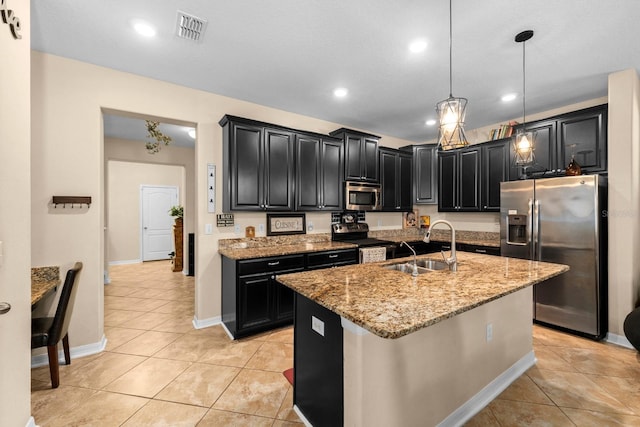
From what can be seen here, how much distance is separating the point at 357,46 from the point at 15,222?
2.58m

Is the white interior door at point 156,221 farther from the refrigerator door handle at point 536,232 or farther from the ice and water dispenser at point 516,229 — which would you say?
the refrigerator door handle at point 536,232

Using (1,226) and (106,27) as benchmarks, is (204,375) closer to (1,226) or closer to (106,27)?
(1,226)

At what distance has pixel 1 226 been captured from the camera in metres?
1.34

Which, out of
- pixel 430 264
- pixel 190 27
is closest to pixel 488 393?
pixel 430 264

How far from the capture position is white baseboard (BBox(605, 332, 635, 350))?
9.18 ft

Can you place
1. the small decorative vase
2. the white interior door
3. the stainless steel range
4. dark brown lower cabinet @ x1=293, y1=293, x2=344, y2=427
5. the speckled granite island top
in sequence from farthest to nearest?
1. the white interior door
2. the stainless steel range
3. the small decorative vase
4. dark brown lower cabinet @ x1=293, y1=293, x2=344, y2=427
5. the speckled granite island top

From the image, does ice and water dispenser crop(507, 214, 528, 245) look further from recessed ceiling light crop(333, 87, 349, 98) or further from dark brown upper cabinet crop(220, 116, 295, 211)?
dark brown upper cabinet crop(220, 116, 295, 211)

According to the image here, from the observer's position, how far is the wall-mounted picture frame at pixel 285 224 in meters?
3.74

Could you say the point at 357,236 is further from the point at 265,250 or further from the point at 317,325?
the point at 317,325

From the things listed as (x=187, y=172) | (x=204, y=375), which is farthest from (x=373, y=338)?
(x=187, y=172)

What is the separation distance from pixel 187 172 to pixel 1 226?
4.63 meters

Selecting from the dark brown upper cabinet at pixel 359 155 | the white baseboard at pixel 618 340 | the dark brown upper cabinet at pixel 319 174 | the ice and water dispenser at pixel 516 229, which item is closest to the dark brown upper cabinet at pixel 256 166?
the dark brown upper cabinet at pixel 319 174

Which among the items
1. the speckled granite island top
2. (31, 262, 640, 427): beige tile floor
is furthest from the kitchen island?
(31, 262, 640, 427): beige tile floor

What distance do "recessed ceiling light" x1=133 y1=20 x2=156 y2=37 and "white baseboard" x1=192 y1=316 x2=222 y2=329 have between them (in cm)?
290
